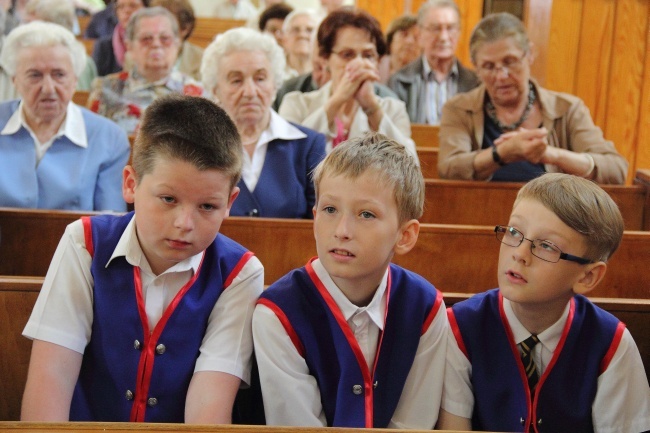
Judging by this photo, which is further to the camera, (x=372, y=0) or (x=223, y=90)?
(x=372, y=0)

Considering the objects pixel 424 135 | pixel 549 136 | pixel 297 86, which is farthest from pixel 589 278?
pixel 297 86

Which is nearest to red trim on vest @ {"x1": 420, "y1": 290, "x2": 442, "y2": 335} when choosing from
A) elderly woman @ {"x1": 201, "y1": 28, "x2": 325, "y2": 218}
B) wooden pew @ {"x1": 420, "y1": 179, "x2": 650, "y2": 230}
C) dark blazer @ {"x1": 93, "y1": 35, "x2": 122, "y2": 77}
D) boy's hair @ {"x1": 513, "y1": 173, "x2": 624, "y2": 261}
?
boy's hair @ {"x1": 513, "y1": 173, "x2": 624, "y2": 261}

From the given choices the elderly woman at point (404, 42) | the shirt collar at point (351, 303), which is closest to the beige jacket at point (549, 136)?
the shirt collar at point (351, 303)

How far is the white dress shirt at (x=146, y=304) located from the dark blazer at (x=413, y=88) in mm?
3342

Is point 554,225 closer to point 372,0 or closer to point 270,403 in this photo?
point 270,403

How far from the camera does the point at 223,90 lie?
3.22 metres

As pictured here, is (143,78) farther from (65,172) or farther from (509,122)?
(509,122)

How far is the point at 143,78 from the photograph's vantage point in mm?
4504

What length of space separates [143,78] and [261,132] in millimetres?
1636

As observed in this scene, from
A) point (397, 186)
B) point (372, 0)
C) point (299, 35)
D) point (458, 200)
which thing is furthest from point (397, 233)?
point (372, 0)

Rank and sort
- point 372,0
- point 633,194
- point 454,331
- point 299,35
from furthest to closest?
point 372,0
point 299,35
point 633,194
point 454,331

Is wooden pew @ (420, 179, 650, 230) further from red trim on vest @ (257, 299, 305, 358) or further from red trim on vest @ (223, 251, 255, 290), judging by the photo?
red trim on vest @ (257, 299, 305, 358)

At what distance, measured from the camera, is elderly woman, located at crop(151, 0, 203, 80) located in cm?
532

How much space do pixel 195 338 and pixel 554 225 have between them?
0.85m
